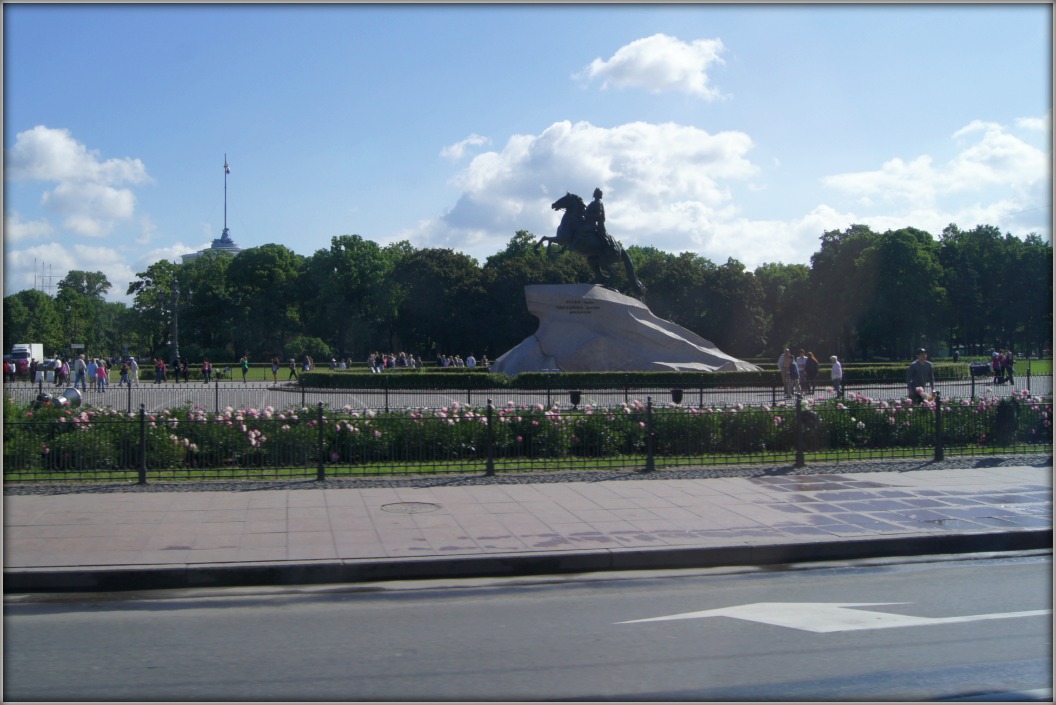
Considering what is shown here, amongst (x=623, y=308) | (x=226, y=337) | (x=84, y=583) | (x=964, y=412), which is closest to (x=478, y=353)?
(x=226, y=337)

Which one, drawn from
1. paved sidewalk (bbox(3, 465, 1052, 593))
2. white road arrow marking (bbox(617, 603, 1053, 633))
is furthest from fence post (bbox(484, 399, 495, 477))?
white road arrow marking (bbox(617, 603, 1053, 633))

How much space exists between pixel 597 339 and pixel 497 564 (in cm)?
3324

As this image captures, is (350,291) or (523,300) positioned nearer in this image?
(523,300)

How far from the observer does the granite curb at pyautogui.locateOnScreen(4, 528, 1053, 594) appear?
896 centimetres

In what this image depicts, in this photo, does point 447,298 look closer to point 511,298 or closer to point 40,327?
point 511,298

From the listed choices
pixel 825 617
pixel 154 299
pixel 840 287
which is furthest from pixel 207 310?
pixel 825 617

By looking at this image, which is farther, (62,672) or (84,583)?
(84,583)

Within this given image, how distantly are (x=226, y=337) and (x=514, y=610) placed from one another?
328ft

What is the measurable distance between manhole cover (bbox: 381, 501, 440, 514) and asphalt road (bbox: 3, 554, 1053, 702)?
A: 10.3 ft

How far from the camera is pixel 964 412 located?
1861 cm

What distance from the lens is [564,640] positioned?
717 cm

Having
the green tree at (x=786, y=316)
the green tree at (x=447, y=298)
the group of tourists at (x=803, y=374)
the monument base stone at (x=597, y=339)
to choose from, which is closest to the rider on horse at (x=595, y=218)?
the monument base stone at (x=597, y=339)

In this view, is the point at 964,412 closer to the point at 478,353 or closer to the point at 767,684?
the point at 767,684

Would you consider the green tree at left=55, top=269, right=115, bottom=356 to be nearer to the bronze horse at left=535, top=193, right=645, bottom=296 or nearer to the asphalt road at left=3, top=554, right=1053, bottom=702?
the bronze horse at left=535, top=193, right=645, bottom=296
